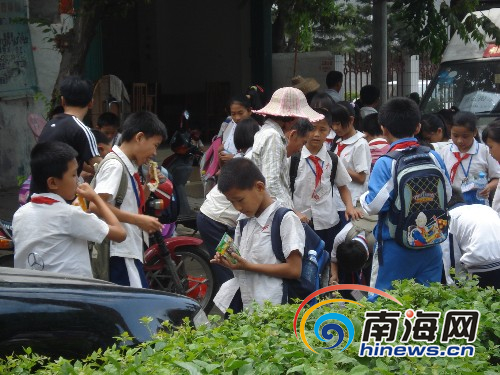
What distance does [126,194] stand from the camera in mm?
5934

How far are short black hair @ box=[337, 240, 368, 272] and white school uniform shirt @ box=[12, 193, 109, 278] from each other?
7.28ft

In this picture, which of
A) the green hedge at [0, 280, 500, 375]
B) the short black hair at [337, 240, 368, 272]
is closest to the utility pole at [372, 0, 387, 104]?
the short black hair at [337, 240, 368, 272]

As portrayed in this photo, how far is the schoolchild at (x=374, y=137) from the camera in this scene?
8531 mm

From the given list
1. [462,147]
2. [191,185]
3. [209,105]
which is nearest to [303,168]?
[462,147]

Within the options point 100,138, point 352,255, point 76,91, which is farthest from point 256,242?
point 100,138

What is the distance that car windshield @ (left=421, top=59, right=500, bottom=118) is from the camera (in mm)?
11750

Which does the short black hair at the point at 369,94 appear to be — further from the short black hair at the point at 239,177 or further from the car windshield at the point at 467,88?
the short black hair at the point at 239,177

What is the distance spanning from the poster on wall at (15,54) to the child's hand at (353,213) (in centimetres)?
715

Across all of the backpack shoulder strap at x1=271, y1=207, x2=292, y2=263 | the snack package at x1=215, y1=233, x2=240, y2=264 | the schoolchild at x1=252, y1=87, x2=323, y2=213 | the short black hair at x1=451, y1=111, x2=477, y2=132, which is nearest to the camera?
the snack package at x1=215, y1=233, x2=240, y2=264

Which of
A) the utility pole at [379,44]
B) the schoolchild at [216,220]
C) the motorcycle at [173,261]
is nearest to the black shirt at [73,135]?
the motorcycle at [173,261]

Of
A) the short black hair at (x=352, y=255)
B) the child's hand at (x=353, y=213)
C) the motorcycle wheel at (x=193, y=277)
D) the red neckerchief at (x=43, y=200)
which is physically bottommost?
the motorcycle wheel at (x=193, y=277)

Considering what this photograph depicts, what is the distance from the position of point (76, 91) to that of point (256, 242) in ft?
7.78

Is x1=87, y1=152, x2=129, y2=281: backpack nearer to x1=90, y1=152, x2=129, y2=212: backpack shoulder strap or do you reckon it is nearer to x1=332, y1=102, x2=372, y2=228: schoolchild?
x1=90, y1=152, x2=129, y2=212: backpack shoulder strap

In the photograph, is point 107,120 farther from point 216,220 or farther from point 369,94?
point 369,94
